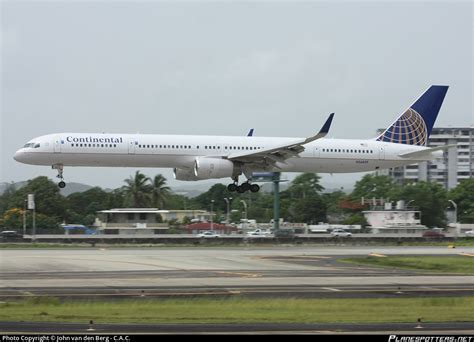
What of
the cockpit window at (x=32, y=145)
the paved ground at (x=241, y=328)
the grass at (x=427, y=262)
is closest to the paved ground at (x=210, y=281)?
the paved ground at (x=241, y=328)

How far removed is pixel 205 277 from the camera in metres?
35.9

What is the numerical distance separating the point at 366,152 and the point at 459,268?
15.1m

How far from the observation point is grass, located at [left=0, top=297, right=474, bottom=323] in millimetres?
22625

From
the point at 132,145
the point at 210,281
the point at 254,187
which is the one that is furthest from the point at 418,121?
the point at 210,281

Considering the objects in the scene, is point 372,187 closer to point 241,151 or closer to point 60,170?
point 241,151

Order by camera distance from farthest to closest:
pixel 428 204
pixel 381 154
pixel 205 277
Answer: pixel 428 204 → pixel 381 154 → pixel 205 277

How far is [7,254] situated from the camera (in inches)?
1940

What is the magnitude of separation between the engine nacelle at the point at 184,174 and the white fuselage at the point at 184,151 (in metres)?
1.00

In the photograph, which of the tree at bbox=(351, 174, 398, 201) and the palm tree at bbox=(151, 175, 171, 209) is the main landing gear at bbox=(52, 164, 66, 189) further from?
the tree at bbox=(351, 174, 398, 201)

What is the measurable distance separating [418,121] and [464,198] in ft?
321

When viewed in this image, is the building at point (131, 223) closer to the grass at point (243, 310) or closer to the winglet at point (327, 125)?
the winglet at point (327, 125)

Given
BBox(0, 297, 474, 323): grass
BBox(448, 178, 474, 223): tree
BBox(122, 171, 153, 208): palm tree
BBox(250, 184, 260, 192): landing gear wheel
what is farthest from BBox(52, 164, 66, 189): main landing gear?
BBox(448, 178, 474, 223): tree

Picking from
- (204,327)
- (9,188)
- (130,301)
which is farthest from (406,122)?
(9,188)

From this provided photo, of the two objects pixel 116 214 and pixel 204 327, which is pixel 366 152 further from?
pixel 116 214
